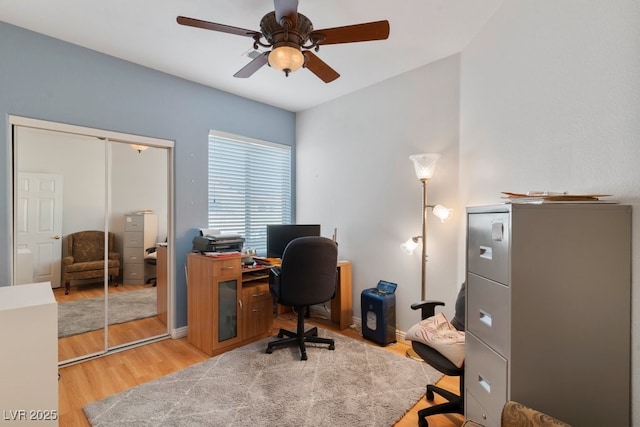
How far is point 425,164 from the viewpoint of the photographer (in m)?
2.68

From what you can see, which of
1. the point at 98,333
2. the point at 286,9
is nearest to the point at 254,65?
the point at 286,9

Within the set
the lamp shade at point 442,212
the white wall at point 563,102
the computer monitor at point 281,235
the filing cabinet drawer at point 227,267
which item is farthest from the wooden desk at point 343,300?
the white wall at point 563,102

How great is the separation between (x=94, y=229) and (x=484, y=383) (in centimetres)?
325

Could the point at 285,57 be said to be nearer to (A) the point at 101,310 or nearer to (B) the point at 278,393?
(B) the point at 278,393

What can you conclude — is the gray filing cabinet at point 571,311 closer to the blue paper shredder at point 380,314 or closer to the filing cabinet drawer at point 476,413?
the filing cabinet drawer at point 476,413

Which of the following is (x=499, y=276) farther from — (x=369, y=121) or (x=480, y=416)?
(x=369, y=121)

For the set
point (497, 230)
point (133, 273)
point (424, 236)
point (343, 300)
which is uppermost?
point (497, 230)

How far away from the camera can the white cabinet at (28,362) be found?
1492mm

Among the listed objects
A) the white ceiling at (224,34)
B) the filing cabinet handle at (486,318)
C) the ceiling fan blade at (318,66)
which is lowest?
the filing cabinet handle at (486,318)

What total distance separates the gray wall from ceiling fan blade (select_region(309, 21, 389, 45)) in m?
1.99

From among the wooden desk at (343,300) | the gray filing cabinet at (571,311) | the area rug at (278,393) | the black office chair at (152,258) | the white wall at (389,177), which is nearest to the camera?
the gray filing cabinet at (571,311)

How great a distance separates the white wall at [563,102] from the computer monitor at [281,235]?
6.31 ft

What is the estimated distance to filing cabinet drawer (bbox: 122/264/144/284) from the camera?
2.92m

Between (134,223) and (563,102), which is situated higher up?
(563,102)
